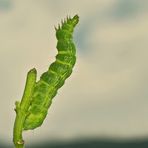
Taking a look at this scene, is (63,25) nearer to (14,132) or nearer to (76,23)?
(76,23)

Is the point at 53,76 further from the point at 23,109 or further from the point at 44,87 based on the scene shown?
the point at 23,109

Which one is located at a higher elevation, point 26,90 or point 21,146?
point 26,90

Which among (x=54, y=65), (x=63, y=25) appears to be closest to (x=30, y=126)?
(x=54, y=65)

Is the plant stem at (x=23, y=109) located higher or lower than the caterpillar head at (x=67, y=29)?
lower

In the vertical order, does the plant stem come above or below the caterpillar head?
below

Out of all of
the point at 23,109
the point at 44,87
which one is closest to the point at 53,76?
the point at 44,87
